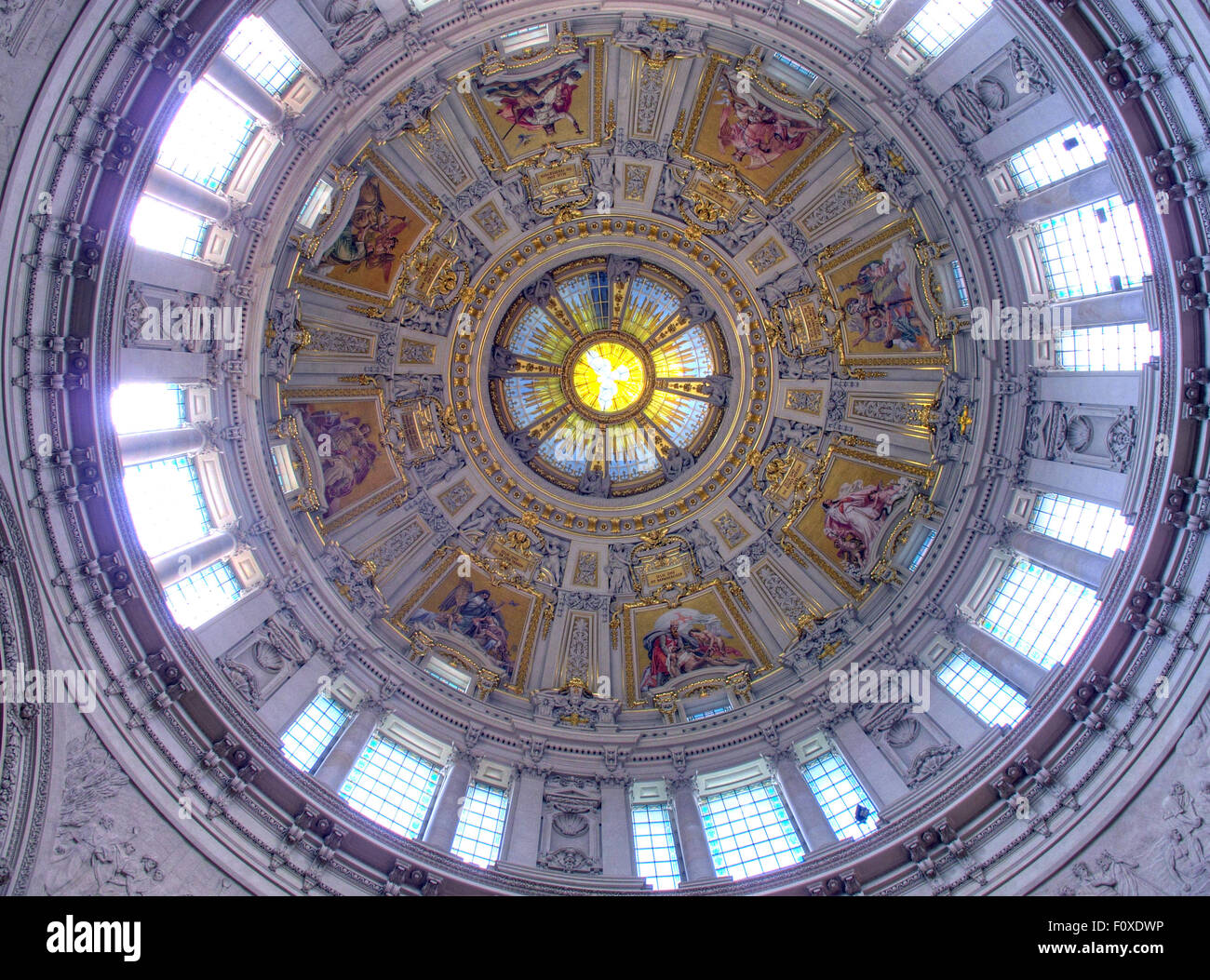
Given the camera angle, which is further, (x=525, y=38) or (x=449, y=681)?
(x=449, y=681)

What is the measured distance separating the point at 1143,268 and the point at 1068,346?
410cm

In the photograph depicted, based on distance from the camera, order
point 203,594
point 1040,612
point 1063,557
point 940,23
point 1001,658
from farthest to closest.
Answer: point 1001,658 < point 1040,612 < point 1063,557 < point 203,594 < point 940,23

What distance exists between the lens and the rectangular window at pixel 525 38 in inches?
1067

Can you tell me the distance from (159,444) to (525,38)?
1671cm

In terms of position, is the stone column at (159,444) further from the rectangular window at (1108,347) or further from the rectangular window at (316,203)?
the rectangular window at (1108,347)

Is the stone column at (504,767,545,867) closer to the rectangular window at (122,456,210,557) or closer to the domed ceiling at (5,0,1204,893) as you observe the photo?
the domed ceiling at (5,0,1204,893)

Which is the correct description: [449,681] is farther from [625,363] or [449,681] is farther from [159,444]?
[625,363]

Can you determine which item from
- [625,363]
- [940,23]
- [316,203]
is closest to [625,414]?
[625,363]

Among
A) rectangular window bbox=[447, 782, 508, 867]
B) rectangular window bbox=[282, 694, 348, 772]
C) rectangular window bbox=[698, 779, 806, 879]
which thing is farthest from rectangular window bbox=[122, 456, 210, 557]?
rectangular window bbox=[698, 779, 806, 879]

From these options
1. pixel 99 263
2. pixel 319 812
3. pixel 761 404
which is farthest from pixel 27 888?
pixel 761 404

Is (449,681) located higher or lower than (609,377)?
lower

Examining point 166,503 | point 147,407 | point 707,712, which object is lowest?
point 707,712

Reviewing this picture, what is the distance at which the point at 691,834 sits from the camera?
27.7 m

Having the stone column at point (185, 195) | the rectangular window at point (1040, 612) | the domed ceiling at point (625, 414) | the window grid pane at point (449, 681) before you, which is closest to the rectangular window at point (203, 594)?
the domed ceiling at point (625, 414)
